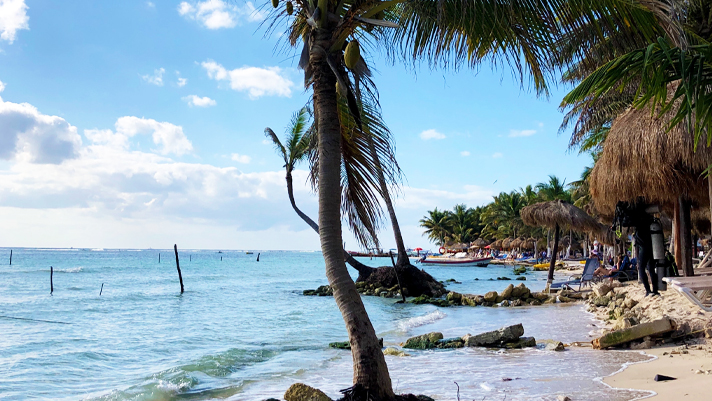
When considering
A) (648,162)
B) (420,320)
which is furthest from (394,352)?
(420,320)

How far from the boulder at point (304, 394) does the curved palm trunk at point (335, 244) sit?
3.12ft

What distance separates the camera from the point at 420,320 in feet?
46.7

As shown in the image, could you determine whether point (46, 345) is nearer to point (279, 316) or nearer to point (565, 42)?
point (279, 316)

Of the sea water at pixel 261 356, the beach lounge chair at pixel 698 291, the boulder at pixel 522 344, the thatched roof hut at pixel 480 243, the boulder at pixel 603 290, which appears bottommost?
the sea water at pixel 261 356

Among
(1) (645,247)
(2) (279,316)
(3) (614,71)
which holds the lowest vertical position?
(2) (279,316)

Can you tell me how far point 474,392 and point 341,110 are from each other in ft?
10.8

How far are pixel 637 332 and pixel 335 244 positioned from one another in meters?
5.64

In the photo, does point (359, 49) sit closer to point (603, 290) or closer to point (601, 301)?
point (601, 301)

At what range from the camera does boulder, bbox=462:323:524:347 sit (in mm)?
8648

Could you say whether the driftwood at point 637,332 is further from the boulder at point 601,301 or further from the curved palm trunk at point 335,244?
the boulder at point 601,301

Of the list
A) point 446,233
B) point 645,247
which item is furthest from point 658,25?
point 446,233

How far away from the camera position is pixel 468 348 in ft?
29.0

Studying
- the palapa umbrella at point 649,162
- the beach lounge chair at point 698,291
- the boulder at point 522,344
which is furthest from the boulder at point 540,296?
the beach lounge chair at point 698,291

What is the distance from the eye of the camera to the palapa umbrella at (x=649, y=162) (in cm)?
821
